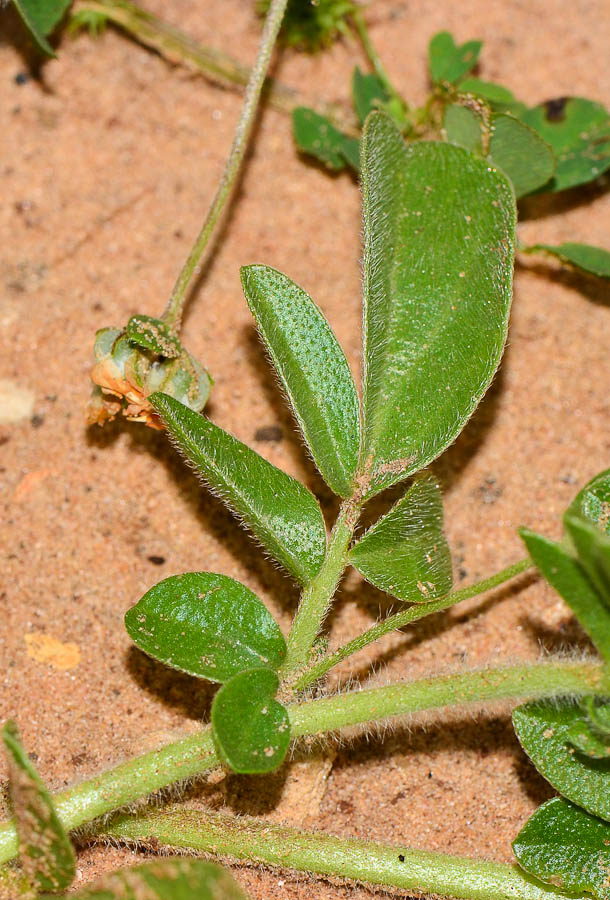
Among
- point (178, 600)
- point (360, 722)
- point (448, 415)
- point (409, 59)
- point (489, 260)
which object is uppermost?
point (409, 59)

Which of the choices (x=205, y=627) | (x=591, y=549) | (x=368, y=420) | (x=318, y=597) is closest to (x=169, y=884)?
(x=205, y=627)

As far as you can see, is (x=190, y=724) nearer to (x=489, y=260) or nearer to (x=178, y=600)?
(x=178, y=600)

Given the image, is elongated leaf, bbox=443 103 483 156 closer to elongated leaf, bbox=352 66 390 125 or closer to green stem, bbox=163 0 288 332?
elongated leaf, bbox=352 66 390 125

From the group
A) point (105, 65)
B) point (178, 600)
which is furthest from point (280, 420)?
point (105, 65)

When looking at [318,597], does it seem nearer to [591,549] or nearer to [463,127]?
[591,549]

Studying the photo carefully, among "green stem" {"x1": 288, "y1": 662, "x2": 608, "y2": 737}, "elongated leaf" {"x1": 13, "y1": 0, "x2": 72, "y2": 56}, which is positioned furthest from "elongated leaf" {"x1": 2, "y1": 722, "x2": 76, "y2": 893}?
"elongated leaf" {"x1": 13, "y1": 0, "x2": 72, "y2": 56}
